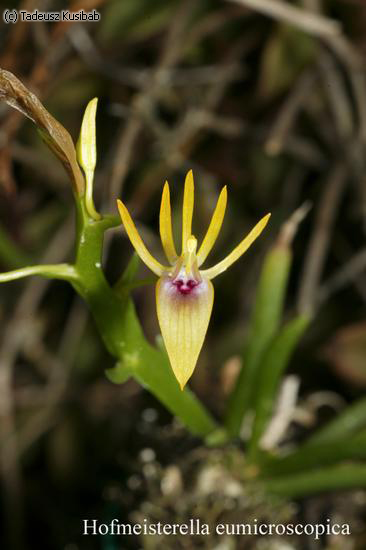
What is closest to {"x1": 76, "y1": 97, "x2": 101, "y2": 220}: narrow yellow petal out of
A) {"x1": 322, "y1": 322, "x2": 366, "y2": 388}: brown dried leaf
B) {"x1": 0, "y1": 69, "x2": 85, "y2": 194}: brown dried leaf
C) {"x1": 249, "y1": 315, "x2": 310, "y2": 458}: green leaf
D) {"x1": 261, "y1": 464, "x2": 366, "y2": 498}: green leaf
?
{"x1": 0, "y1": 69, "x2": 85, "y2": 194}: brown dried leaf

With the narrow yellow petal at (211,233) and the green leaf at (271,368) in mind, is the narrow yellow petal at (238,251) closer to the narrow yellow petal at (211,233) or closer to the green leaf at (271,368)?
the narrow yellow petal at (211,233)

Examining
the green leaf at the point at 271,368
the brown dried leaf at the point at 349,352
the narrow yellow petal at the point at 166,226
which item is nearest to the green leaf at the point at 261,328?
the green leaf at the point at 271,368

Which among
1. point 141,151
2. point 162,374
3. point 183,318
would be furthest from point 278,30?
point 183,318

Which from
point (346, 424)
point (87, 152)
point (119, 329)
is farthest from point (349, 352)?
point (87, 152)

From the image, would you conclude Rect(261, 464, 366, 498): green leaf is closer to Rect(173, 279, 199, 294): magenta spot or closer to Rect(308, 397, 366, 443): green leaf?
Rect(308, 397, 366, 443): green leaf

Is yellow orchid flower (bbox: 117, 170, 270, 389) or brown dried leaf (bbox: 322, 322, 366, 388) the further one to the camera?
brown dried leaf (bbox: 322, 322, 366, 388)

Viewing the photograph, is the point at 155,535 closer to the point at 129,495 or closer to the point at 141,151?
the point at 129,495

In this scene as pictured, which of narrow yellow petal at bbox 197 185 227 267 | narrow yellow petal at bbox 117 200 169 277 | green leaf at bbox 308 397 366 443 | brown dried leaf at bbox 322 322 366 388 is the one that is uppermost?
brown dried leaf at bbox 322 322 366 388

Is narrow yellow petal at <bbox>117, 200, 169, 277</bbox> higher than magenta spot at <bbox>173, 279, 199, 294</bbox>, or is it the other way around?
narrow yellow petal at <bbox>117, 200, 169, 277</bbox>

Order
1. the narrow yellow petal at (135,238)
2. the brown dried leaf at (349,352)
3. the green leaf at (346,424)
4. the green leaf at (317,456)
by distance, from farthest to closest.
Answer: the brown dried leaf at (349,352)
the green leaf at (346,424)
the green leaf at (317,456)
the narrow yellow petal at (135,238)
